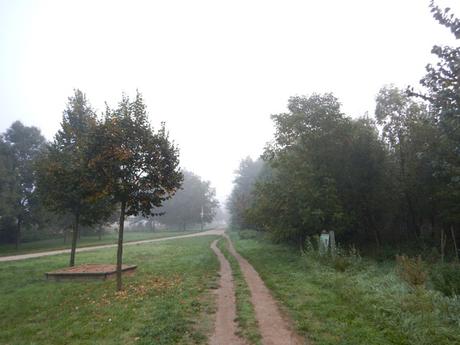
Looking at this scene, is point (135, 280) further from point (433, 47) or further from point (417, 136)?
point (417, 136)

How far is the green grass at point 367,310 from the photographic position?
21.2 ft

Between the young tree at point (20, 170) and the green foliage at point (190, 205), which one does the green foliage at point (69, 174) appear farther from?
the green foliage at point (190, 205)

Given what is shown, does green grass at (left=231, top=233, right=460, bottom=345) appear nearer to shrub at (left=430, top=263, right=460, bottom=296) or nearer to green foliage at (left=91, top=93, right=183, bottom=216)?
Result: shrub at (left=430, top=263, right=460, bottom=296)

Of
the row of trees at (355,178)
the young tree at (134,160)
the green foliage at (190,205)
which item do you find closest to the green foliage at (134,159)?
the young tree at (134,160)

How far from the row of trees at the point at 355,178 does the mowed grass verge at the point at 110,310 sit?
8725mm

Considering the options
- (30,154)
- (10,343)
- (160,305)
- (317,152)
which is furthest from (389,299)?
(30,154)

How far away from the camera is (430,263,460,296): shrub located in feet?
30.2

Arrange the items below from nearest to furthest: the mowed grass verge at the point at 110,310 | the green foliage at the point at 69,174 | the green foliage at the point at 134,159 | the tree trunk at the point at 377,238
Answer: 1. the mowed grass verge at the point at 110,310
2. the green foliage at the point at 134,159
3. the green foliage at the point at 69,174
4. the tree trunk at the point at 377,238

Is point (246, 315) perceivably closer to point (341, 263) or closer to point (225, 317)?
point (225, 317)

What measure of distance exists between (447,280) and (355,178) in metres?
13.4

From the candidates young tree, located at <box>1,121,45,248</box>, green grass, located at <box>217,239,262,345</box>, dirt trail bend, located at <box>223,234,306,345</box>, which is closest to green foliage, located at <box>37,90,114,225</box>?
green grass, located at <box>217,239,262,345</box>

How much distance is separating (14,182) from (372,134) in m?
34.6

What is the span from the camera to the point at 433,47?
7828 millimetres

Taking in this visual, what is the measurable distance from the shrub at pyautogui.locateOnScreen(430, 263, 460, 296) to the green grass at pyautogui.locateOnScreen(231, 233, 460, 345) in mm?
472
